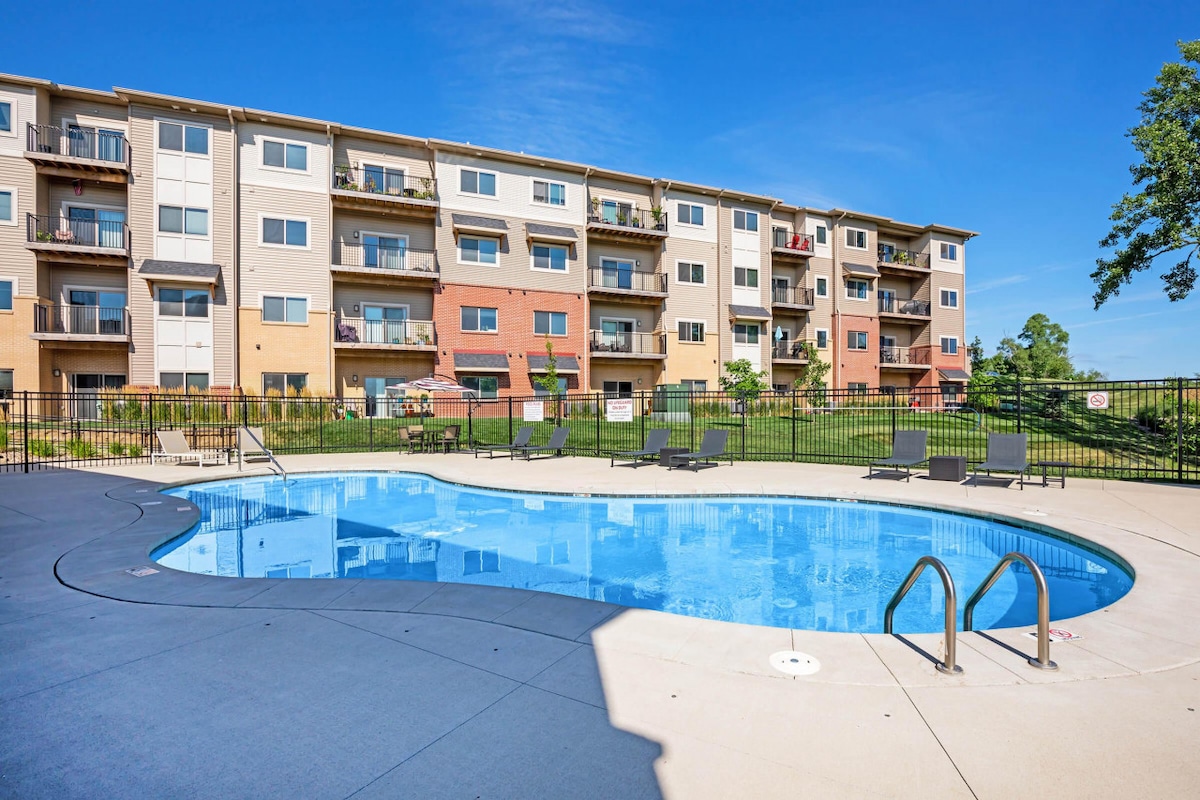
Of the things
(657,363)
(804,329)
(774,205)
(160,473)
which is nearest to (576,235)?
(657,363)

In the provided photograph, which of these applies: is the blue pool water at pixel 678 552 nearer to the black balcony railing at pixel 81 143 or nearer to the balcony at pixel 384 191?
the balcony at pixel 384 191

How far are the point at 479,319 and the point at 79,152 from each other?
1742 cm

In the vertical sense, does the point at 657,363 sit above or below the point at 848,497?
above

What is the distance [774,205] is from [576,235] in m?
13.4

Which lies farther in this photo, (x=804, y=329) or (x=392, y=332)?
(x=804, y=329)

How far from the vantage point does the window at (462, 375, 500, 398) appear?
2884 cm

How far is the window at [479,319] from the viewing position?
28500mm

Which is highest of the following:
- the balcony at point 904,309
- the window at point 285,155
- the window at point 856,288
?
the window at point 285,155

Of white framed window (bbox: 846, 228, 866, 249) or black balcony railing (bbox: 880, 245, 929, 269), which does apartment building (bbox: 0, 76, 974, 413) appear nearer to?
white framed window (bbox: 846, 228, 866, 249)

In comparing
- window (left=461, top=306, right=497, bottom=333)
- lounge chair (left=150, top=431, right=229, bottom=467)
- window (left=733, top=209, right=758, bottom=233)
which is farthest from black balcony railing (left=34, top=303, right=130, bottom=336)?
window (left=733, top=209, right=758, bottom=233)

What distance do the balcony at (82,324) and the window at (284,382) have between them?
5295 millimetres

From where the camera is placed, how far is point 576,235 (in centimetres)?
3056

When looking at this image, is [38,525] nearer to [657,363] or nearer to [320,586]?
[320,586]

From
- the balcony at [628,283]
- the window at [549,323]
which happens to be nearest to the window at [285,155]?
the window at [549,323]
